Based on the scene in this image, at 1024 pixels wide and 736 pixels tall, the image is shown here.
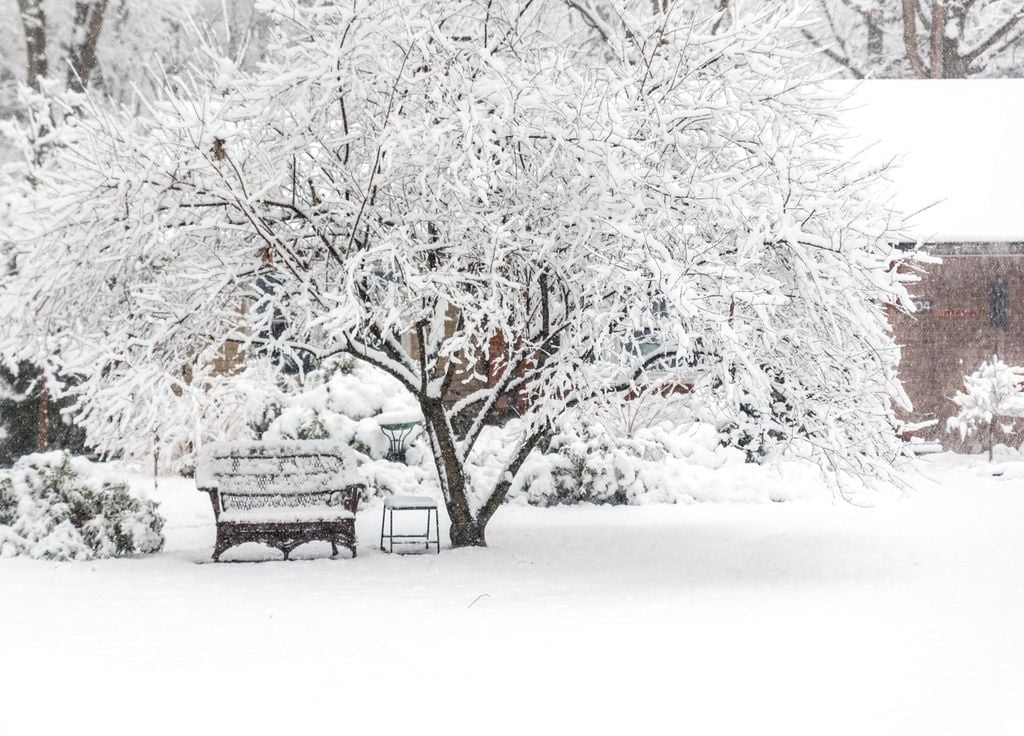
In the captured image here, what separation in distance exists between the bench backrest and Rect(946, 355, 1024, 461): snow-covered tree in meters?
11.3

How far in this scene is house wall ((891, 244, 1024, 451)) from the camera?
19.6 metres

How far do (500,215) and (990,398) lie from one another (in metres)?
12.0

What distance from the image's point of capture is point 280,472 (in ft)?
36.9

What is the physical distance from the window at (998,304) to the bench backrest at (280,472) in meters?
14.1

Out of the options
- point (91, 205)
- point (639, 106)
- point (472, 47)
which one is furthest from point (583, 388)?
point (91, 205)

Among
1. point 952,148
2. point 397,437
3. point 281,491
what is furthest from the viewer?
point 952,148

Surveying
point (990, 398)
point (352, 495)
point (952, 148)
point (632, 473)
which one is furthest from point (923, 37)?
point (352, 495)

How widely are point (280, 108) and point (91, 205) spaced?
186 cm

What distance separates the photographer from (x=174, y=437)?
51.8ft

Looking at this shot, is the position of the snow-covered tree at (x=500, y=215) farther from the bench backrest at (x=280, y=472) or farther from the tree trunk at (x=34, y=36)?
the tree trunk at (x=34, y=36)

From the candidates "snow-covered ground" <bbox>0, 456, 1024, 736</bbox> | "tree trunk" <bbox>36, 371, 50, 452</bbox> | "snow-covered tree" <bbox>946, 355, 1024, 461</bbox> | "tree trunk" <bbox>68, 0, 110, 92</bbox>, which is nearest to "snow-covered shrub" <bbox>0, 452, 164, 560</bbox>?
"snow-covered ground" <bbox>0, 456, 1024, 736</bbox>

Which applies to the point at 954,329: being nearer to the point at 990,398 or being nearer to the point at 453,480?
the point at 990,398

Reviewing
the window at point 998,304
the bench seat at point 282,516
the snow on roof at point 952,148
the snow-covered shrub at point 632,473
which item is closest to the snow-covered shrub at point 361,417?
the snow-covered shrub at point 632,473

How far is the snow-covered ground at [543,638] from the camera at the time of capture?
17.3 ft
